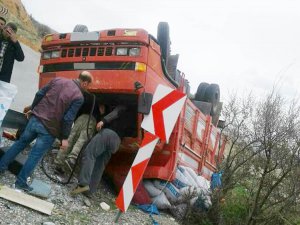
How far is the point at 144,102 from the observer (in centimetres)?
533

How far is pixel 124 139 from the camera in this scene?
19.9ft

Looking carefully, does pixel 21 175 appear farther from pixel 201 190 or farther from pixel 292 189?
pixel 292 189

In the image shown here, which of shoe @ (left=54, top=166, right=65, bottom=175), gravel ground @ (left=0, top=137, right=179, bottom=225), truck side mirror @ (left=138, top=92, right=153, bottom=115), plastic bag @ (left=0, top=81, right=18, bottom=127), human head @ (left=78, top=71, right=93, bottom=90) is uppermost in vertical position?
human head @ (left=78, top=71, right=93, bottom=90)

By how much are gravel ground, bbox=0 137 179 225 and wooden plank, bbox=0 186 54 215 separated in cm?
4

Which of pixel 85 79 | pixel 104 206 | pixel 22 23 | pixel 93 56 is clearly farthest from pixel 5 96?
pixel 22 23

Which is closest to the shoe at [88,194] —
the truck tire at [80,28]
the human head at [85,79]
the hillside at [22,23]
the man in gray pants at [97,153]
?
the man in gray pants at [97,153]

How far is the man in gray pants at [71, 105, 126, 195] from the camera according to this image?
16.9 ft

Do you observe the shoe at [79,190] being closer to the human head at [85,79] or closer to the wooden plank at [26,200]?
the wooden plank at [26,200]

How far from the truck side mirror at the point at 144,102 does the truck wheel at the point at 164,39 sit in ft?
3.93

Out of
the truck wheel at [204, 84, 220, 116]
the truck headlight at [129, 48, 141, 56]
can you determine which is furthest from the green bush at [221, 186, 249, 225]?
the truck headlight at [129, 48, 141, 56]

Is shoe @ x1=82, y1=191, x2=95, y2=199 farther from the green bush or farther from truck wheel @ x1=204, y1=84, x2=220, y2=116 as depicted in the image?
truck wheel @ x1=204, y1=84, x2=220, y2=116

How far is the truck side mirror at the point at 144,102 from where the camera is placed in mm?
5227

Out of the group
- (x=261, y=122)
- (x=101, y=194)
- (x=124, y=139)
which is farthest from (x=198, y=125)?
(x=101, y=194)

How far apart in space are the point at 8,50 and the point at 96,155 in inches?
70.8
